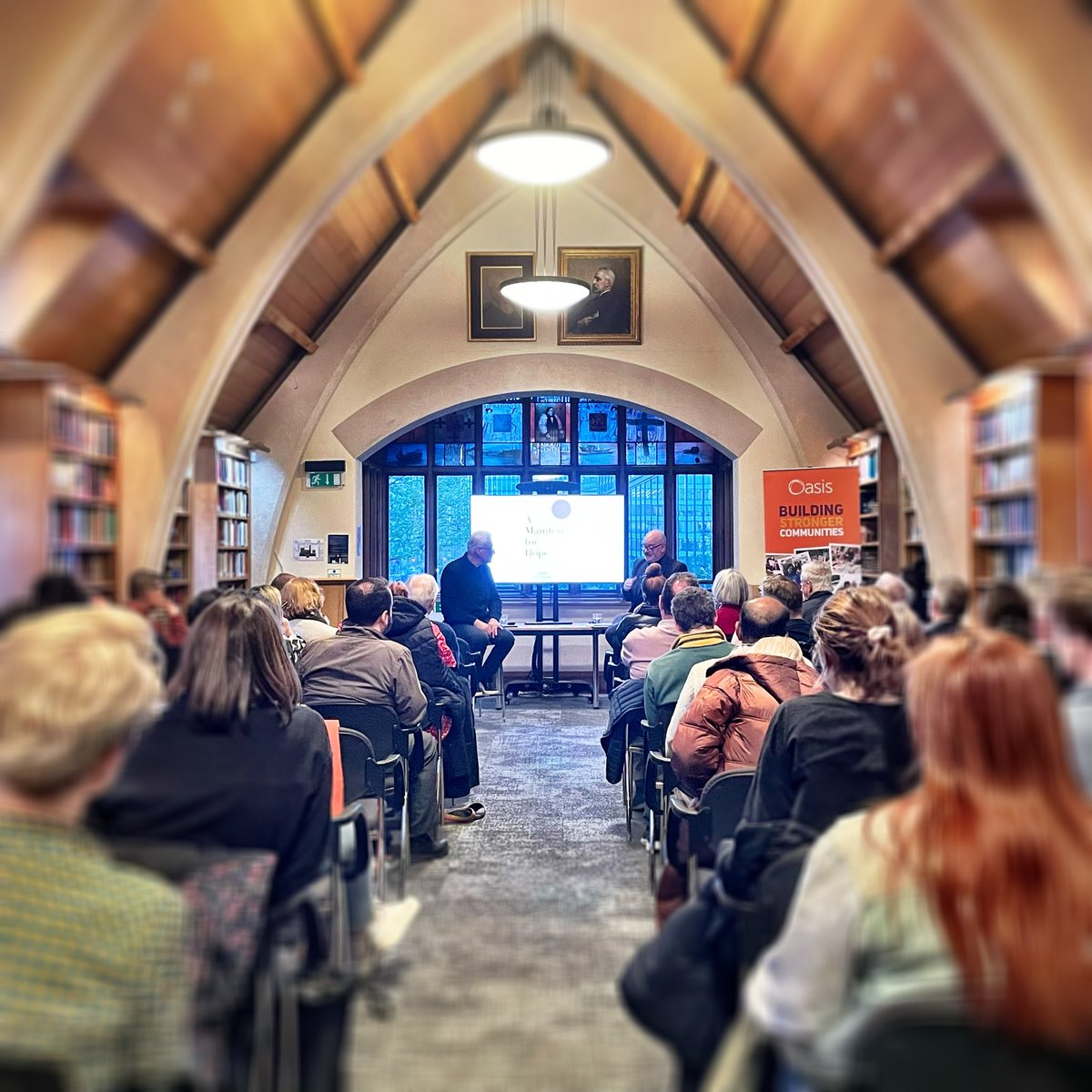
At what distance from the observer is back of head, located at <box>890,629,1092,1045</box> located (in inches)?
53.7

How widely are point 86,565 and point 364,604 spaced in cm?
239

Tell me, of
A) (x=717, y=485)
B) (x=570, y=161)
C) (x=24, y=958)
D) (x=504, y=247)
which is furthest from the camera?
(x=717, y=485)

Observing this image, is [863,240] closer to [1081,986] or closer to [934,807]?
[934,807]

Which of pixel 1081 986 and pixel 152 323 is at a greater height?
pixel 152 323

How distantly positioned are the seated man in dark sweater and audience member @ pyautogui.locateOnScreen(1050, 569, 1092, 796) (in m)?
6.63

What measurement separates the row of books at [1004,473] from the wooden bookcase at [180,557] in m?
1.74

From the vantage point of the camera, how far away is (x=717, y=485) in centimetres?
1095

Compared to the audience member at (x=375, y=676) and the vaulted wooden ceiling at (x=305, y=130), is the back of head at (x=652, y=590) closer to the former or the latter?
the audience member at (x=375, y=676)

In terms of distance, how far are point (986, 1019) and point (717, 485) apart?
9.86 meters

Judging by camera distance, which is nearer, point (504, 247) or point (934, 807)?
point (934, 807)

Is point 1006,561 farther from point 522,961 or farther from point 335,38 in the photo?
point 522,961

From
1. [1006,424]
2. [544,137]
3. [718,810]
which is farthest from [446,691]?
[1006,424]

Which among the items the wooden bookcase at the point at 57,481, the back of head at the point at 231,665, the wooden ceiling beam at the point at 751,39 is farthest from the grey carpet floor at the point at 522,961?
the wooden ceiling beam at the point at 751,39

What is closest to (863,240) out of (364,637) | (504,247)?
(364,637)
